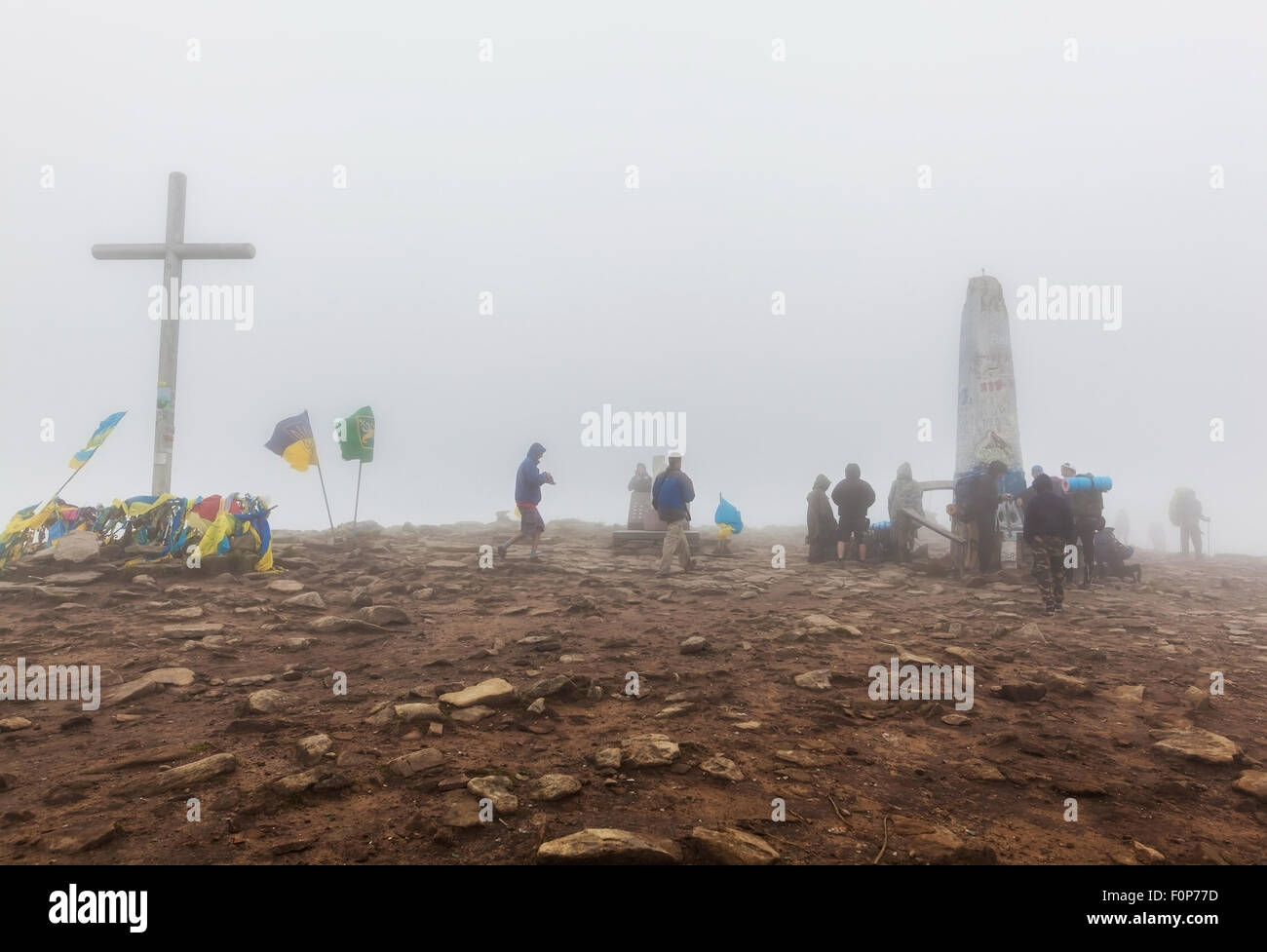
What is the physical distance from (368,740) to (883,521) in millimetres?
13383

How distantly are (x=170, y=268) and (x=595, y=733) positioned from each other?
1395cm

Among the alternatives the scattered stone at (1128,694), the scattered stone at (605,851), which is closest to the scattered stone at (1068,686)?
the scattered stone at (1128,694)

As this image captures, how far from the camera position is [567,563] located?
12.9 metres

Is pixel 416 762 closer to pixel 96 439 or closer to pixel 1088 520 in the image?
pixel 96 439

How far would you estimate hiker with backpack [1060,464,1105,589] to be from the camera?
11828mm

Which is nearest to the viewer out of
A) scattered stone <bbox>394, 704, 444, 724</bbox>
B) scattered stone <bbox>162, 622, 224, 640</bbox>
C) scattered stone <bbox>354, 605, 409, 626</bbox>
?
scattered stone <bbox>394, 704, 444, 724</bbox>

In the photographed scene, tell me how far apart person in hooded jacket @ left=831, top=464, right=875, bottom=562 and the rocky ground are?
17.7ft

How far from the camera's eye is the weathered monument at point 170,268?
1209 centimetres

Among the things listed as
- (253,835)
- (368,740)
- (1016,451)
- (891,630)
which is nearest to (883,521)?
(1016,451)

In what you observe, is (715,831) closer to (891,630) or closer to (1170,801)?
(1170,801)

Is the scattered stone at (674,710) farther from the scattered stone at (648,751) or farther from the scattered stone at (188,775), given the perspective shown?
the scattered stone at (188,775)

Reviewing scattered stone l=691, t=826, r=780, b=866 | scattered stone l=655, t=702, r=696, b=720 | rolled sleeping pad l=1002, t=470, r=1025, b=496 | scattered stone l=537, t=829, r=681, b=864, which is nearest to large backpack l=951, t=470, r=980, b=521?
rolled sleeping pad l=1002, t=470, r=1025, b=496

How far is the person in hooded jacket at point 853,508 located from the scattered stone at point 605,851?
12.4m

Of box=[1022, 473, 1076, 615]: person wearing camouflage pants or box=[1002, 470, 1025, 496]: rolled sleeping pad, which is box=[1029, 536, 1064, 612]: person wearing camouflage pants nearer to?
box=[1022, 473, 1076, 615]: person wearing camouflage pants
